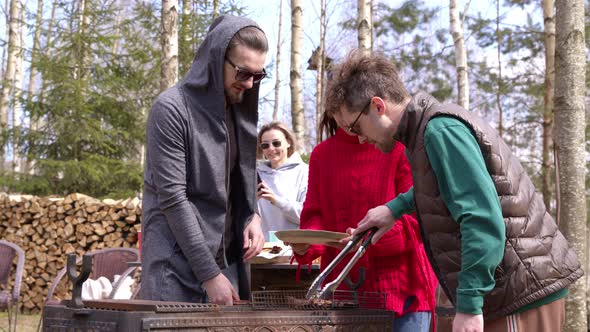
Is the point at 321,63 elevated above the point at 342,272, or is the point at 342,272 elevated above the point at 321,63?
the point at 321,63

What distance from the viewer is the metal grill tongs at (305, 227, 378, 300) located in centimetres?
289

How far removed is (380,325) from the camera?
291cm

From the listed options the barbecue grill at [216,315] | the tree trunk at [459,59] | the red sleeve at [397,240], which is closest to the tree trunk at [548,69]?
the tree trunk at [459,59]

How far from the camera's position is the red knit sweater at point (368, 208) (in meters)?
3.14

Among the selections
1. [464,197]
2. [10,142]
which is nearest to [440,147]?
[464,197]

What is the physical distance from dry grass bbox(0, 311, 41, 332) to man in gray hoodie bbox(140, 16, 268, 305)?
21.5ft

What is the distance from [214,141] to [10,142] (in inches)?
401

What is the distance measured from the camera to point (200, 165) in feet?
9.45

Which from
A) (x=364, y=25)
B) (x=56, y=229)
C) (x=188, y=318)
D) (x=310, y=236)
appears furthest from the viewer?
(x=56, y=229)

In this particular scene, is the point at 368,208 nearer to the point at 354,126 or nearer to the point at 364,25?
the point at 354,126

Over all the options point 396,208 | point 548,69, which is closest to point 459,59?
point 548,69

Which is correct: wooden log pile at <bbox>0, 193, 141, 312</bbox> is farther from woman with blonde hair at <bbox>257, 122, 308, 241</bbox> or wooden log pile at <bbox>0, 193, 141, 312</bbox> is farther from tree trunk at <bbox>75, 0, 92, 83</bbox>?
woman with blonde hair at <bbox>257, 122, 308, 241</bbox>

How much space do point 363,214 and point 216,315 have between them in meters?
1.00

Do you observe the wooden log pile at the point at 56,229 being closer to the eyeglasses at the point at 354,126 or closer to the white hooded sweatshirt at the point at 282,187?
the white hooded sweatshirt at the point at 282,187
